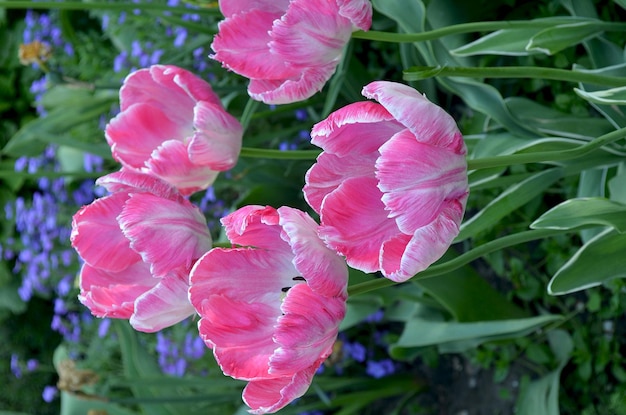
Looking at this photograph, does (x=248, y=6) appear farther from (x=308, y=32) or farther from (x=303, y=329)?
(x=303, y=329)

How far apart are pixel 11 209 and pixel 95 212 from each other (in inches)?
79.4

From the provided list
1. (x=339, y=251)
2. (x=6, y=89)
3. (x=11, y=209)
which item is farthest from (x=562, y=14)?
(x=6, y=89)

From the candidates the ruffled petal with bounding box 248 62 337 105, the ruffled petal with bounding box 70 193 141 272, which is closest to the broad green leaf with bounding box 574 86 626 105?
the ruffled petal with bounding box 248 62 337 105

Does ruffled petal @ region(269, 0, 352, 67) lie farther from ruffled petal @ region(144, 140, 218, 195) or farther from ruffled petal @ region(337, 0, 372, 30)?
ruffled petal @ region(144, 140, 218, 195)

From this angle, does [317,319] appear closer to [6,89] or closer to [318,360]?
[318,360]

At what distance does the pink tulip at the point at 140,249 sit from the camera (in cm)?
71

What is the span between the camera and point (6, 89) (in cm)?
284

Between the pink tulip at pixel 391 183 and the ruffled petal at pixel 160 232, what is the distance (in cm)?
14

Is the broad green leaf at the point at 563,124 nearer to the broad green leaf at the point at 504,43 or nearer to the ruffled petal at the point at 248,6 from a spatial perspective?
the broad green leaf at the point at 504,43

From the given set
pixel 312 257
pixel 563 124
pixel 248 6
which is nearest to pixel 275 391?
pixel 312 257

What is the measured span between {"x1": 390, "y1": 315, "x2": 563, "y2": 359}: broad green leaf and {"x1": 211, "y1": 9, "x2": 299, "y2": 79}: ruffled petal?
1.55ft

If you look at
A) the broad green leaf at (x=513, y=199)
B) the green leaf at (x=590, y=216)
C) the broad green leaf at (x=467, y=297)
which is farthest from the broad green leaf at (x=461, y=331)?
the green leaf at (x=590, y=216)

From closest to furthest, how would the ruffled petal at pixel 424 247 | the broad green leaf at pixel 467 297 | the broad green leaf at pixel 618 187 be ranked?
the ruffled petal at pixel 424 247 → the broad green leaf at pixel 618 187 → the broad green leaf at pixel 467 297

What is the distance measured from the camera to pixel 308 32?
751mm
